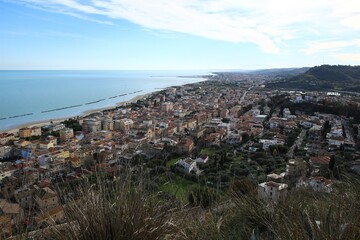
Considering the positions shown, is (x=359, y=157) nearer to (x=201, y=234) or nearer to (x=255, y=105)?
(x=201, y=234)

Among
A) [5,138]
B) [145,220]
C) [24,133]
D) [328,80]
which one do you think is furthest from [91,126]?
[328,80]

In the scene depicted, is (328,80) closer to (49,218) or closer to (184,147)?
(184,147)

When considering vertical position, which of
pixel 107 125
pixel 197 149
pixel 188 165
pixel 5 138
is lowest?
pixel 107 125

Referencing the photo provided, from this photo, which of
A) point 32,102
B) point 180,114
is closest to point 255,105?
point 180,114

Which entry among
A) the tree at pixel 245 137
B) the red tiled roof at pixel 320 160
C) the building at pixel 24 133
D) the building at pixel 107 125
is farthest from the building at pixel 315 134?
the building at pixel 24 133

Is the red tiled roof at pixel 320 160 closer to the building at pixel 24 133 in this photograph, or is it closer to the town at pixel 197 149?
the town at pixel 197 149

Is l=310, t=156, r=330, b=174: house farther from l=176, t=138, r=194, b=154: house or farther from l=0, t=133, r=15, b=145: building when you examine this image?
l=0, t=133, r=15, b=145: building
